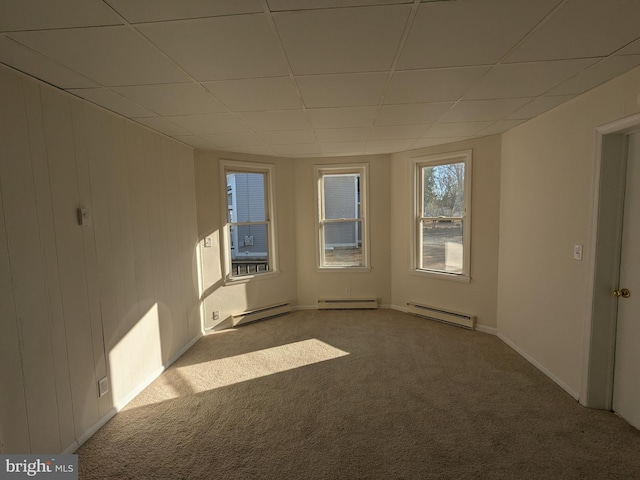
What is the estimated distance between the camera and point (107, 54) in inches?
63.3

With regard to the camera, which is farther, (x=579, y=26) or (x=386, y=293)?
(x=386, y=293)

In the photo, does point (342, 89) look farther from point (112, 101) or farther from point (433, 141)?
point (433, 141)

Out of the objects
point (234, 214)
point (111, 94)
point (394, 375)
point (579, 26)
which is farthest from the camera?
point (234, 214)

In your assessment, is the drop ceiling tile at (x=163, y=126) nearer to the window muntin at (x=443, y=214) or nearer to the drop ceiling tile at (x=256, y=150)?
the drop ceiling tile at (x=256, y=150)

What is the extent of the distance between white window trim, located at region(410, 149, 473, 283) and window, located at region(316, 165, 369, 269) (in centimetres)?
74

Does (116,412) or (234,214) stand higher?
(234,214)

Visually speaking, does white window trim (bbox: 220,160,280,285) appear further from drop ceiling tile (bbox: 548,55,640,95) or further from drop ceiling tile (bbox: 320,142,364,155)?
drop ceiling tile (bbox: 548,55,640,95)

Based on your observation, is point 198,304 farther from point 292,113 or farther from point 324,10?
point 324,10

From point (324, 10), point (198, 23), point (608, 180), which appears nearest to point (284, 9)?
point (324, 10)

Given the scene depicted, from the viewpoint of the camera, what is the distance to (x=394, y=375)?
2.95m

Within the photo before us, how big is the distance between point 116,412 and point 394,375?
240 centimetres

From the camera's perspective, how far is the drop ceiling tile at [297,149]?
3948mm

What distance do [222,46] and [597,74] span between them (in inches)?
92.9
